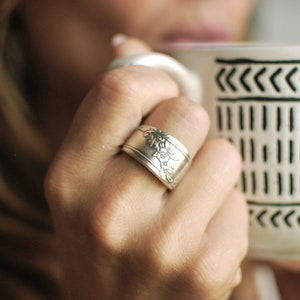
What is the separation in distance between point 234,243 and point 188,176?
86 millimetres

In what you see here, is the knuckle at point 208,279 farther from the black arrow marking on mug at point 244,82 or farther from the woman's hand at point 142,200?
the black arrow marking on mug at point 244,82

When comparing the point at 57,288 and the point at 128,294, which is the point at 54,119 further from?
the point at 128,294

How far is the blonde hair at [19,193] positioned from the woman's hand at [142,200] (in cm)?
38

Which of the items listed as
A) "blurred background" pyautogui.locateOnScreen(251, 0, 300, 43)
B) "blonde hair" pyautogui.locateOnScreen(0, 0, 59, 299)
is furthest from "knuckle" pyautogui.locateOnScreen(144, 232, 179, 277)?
"blurred background" pyautogui.locateOnScreen(251, 0, 300, 43)

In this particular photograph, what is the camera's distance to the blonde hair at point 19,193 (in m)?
0.85

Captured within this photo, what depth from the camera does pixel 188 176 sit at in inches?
18.6

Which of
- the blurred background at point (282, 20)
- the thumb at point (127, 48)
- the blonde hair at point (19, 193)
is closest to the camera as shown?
the thumb at point (127, 48)

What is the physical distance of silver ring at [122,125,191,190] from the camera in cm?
44

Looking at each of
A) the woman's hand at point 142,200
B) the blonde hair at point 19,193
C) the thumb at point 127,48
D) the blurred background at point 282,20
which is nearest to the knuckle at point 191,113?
the woman's hand at point 142,200

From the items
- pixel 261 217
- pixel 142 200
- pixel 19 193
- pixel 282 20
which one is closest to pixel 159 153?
pixel 142 200

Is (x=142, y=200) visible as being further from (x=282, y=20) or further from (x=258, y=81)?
(x=282, y=20)

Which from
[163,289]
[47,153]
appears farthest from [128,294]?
[47,153]

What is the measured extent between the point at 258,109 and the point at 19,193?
2.04 feet

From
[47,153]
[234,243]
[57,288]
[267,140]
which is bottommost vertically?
[57,288]
